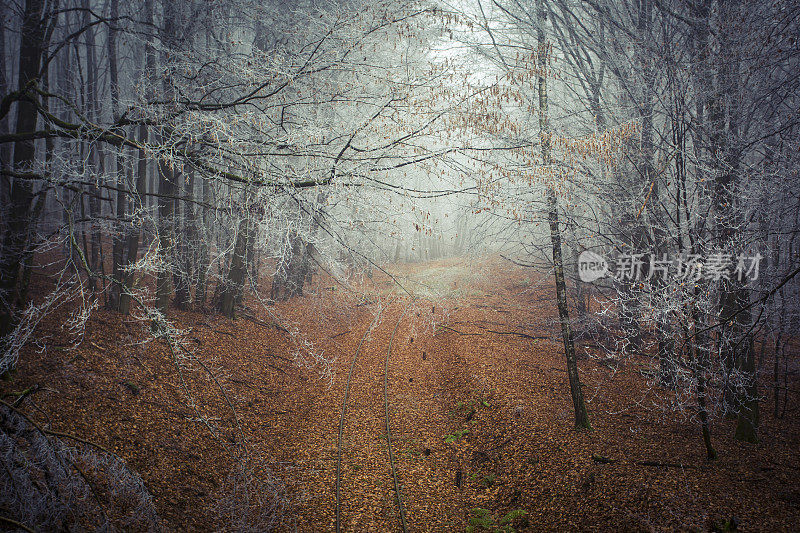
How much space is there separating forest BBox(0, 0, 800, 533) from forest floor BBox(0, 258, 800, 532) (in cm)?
6

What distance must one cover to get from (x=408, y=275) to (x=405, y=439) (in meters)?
3.55

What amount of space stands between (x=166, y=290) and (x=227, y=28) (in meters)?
6.76

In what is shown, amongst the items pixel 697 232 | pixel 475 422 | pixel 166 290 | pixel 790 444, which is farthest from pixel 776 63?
pixel 166 290

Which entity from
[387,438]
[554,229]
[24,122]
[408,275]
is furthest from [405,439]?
[24,122]

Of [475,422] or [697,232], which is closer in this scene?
[697,232]

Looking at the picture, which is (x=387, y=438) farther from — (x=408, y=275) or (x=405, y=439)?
(x=408, y=275)

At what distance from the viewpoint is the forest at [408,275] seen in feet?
16.5

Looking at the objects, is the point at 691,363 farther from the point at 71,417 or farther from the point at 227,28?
the point at 227,28

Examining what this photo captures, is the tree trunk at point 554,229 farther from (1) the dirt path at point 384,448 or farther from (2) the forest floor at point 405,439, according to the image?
(1) the dirt path at point 384,448

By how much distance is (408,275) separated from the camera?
7.71 m

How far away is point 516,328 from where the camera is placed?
15.3 metres

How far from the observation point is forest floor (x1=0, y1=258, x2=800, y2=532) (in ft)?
18.4

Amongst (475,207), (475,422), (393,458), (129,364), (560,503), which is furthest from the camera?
(475,422)

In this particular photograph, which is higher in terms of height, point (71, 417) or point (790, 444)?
point (71, 417)
